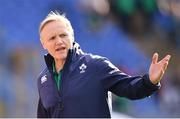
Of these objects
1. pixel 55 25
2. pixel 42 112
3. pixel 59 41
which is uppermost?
pixel 55 25

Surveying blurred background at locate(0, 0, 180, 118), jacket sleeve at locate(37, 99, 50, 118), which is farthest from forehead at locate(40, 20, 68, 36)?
blurred background at locate(0, 0, 180, 118)

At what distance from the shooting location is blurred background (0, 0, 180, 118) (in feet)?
33.4

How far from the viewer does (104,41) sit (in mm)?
11531

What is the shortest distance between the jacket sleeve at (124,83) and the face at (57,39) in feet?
0.75

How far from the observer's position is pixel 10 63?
1027 centimetres

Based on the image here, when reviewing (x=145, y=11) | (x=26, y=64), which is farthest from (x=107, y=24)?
(x=26, y=64)

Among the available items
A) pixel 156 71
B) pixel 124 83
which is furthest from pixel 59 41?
pixel 156 71

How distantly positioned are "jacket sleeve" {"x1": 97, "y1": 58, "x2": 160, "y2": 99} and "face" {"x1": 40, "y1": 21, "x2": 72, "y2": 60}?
0.75ft

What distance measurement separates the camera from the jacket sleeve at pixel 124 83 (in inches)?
150

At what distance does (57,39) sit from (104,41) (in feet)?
24.6

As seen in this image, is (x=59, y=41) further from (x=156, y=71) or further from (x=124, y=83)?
(x=156, y=71)

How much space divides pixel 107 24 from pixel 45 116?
741 cm

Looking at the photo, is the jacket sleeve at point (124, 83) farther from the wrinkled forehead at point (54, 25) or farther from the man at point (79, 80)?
the wrinkled forehead at point (54, 25)

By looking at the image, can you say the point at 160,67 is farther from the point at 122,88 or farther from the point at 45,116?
the point at 45,116
